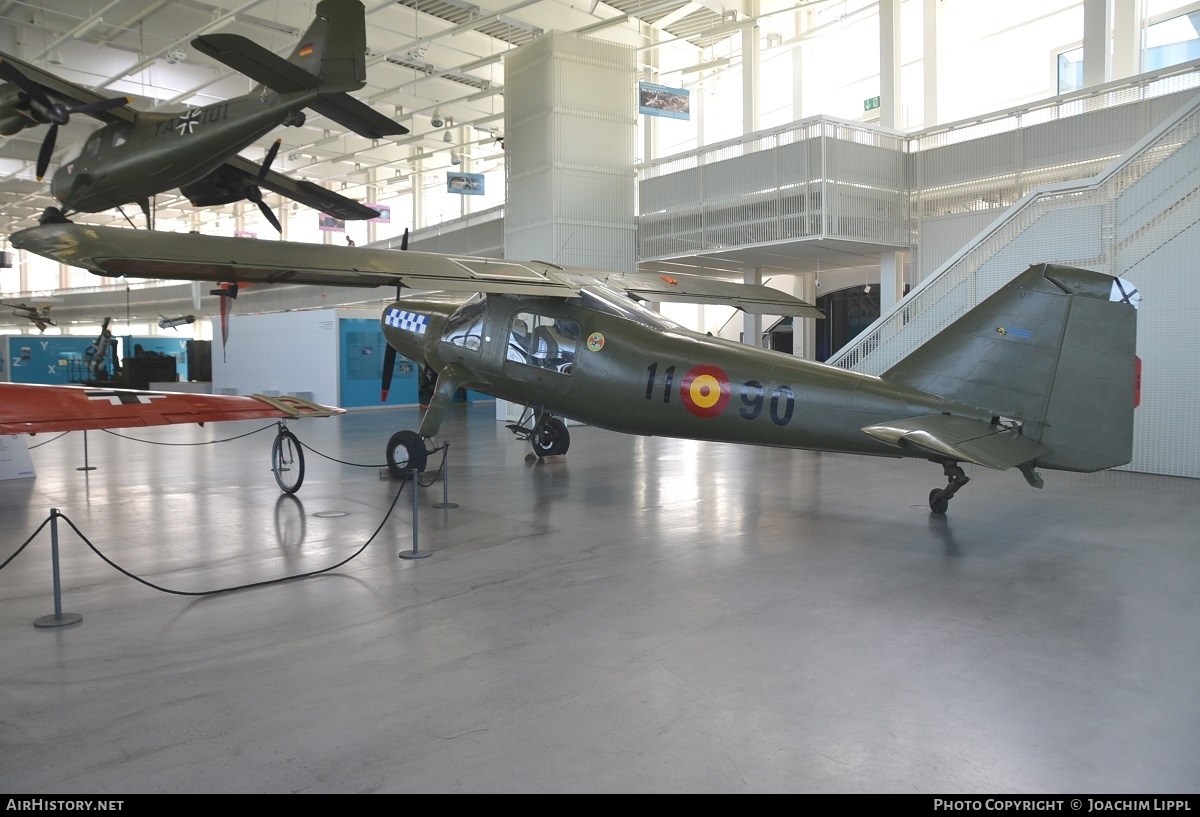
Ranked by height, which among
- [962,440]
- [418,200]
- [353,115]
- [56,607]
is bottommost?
[56,607]

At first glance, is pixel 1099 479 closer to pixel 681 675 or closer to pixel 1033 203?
pixel 1033 203

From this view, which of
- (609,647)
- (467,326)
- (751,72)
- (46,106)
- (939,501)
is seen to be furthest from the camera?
(751,72)

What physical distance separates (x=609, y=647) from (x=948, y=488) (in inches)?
188

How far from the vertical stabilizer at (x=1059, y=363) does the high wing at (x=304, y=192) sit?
11.0 m

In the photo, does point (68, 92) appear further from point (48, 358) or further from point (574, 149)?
point (48, 358)

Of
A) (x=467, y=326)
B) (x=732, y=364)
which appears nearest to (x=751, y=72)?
(x=467, y=326)

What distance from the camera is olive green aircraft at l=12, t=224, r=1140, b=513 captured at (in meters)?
6.32

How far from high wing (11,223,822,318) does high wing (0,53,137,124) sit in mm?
4225

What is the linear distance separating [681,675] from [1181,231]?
10.2 meters

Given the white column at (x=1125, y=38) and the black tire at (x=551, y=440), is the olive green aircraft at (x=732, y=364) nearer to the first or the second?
the black tire at (x=551, y=440)

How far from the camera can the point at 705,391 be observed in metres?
7.84

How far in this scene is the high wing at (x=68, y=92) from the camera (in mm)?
11180

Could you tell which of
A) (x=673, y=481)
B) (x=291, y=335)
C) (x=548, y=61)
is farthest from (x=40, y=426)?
(x=291, y=335)

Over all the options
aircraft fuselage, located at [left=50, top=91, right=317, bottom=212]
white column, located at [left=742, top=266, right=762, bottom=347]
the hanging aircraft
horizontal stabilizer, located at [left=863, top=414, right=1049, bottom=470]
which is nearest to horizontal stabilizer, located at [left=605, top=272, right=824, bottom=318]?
white column, located at [left=742, top=266, right=762, bottom=347]
